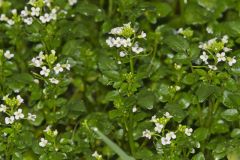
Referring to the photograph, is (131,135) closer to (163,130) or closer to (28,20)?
(163,130)

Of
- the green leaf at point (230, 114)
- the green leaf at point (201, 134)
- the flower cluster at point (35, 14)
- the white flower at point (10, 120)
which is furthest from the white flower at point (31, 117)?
the green leaf at point (230, 114)

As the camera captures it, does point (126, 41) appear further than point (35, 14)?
No

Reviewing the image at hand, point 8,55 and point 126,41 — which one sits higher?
point 126,41

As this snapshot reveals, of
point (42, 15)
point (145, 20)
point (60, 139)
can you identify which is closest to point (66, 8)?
point (42, 15)

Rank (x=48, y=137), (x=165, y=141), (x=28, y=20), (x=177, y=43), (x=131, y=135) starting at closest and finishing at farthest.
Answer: (x=165, y=141) < (x=48, y=137) < (x=131, y=135) < (x=177, y=43) < (x=28, y=20)

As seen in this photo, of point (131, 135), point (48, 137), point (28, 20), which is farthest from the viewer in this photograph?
point (28, 20)

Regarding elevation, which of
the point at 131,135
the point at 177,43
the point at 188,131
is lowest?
the point at 131,135

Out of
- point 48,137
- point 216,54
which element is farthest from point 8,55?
point 216,54

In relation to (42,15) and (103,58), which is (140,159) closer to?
(103,58)

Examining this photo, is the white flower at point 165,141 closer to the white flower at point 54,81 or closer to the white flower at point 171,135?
the white flower at point 171,135
